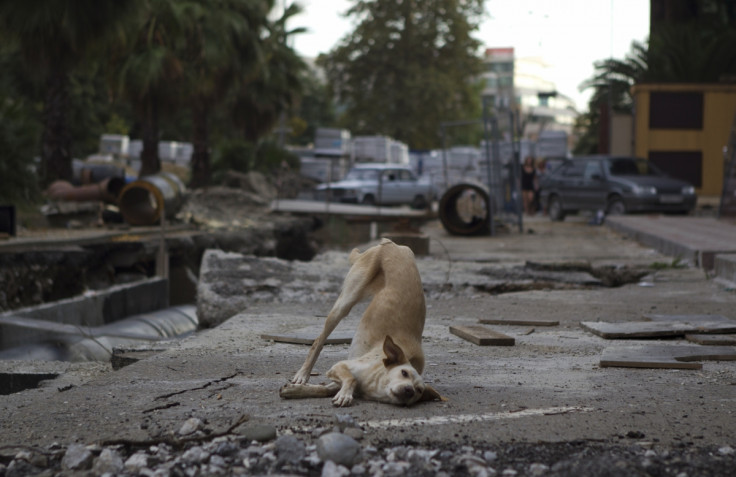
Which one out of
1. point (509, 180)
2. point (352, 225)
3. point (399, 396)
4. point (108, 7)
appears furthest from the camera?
point (352, 225)

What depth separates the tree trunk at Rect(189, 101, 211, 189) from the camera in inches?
1312

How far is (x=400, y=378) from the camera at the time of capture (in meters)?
3.98

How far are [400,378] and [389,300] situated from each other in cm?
43

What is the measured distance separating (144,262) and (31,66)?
22.6ft

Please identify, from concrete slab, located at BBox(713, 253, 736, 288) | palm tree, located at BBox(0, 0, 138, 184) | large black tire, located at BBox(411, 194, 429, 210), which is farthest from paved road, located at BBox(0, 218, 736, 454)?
large black tire, located at BBox(411, 194, 429, 210)

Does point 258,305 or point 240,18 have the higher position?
point 240,18

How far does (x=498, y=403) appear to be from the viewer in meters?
4.18

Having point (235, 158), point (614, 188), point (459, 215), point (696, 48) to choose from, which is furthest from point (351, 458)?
point (235, 158)

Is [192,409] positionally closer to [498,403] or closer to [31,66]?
[498,403]

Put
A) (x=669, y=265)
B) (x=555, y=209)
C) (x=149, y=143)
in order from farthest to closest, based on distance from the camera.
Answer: (x=149, y=143) → (x=555, y=209) → (x=669, y=265)

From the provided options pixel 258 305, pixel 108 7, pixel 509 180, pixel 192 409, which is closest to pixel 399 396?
pixel 192 409

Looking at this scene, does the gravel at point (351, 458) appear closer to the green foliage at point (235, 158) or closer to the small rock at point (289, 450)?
the small rock at point (289, 450)

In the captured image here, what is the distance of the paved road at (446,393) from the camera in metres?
3.71

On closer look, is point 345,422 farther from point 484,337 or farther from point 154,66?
point 154,66
